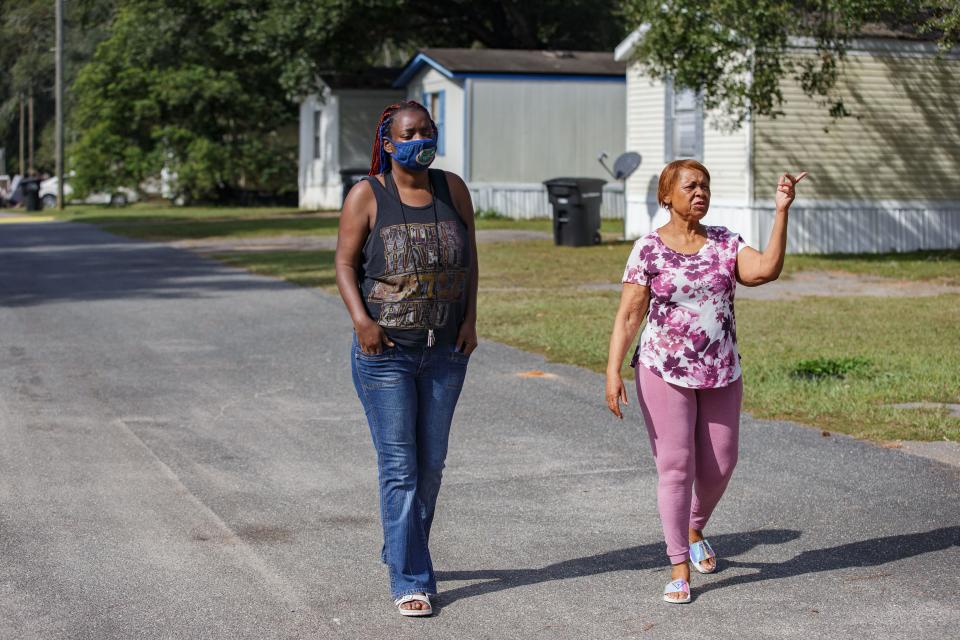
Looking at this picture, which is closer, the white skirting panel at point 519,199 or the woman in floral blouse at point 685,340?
the woman in floral blouse at point 685,340

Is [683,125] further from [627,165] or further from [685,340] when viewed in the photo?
[685,340]

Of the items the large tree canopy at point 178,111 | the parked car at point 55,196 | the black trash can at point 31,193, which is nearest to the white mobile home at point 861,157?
the large tree canopy at point 178,111

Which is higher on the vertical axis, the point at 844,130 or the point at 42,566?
the point at 844,130

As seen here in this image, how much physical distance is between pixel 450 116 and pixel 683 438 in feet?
97.4

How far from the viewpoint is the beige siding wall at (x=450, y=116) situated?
3381cm

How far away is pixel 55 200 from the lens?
52.2 metres

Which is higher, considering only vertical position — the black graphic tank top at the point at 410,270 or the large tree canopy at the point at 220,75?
the large tree canopy at the point at 220,75

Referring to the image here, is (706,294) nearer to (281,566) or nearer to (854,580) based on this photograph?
(854,580)

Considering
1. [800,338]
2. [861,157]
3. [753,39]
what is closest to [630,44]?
[861,157]

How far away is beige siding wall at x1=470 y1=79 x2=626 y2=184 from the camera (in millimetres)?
33531

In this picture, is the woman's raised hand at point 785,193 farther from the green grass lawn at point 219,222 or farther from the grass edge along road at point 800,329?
the green grass lawn at point 219,222

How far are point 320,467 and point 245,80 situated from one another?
3967 centimetres

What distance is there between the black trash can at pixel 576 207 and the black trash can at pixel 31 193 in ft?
87.5

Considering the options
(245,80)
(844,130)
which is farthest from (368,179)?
(245,80)
